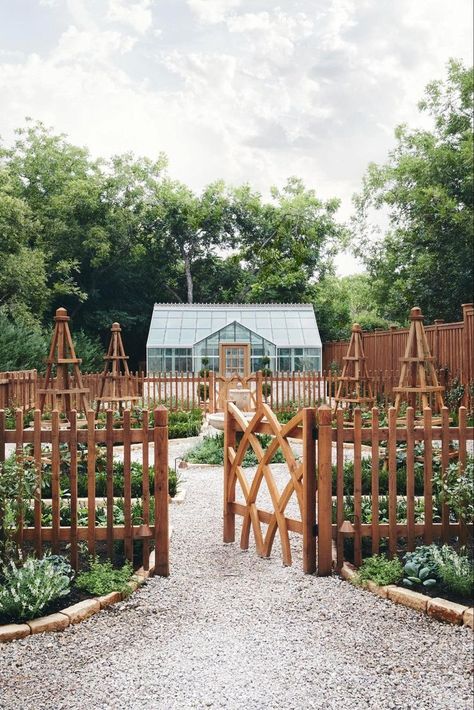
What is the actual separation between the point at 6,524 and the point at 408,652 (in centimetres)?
269

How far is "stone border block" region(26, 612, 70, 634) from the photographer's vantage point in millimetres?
3869

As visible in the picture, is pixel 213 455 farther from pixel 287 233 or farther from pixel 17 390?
pixel 287 233

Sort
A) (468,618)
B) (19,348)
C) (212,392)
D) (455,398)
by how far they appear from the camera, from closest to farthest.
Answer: (468,618), (455,398), (212,392), (19,348)

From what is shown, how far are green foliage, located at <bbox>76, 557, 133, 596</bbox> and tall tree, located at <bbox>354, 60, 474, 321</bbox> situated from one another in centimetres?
1838

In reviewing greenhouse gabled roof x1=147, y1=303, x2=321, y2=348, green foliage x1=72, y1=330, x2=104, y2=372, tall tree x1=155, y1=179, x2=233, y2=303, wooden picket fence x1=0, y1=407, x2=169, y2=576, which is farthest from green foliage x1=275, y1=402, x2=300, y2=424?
tall tree x1=155, y1=179, x2=233, y2=303

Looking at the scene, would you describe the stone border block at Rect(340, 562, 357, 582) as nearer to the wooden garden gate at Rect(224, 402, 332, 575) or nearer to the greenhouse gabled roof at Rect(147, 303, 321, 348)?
the wooden garden gate at Rect(224, 402, 332, 575)

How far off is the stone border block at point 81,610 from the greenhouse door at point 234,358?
755 inches

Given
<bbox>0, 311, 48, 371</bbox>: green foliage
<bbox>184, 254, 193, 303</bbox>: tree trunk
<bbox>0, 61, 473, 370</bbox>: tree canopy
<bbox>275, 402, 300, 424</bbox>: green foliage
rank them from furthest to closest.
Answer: <bbox>184, 254, 193, 303</bbox>: tree trunk
<bbox>0, 61, 473, 370</bbox>: tree canopy
<bbox>0, 311, 48, 371</bbox>: green foliage
<bbox>275, 402, 300, 424</bbox>: green foliage

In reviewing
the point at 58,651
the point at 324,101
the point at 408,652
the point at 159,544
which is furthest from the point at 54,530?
the point at 324,101

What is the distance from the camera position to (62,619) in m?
3.95

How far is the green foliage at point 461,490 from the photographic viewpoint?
4473 millimetres

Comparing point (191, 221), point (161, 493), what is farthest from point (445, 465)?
point (191, 221)

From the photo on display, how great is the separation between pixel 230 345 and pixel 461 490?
19.3 metres

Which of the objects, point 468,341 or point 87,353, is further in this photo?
point 87,353
